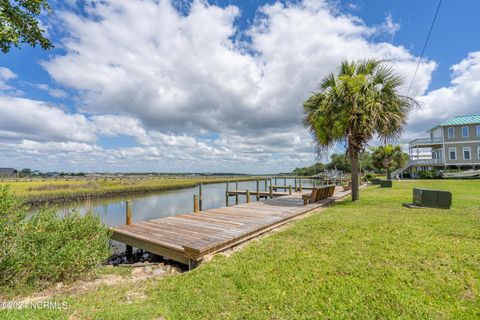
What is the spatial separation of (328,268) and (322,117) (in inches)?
312

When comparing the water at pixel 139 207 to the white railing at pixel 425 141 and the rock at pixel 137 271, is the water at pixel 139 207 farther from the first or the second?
the white railing at pixel 425 141

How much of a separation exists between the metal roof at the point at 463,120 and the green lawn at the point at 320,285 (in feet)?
105

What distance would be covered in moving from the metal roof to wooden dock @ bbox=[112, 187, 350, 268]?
104ft

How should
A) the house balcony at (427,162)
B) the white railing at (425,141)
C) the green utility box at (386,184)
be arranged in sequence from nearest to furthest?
1. the green utility box at (386,184)
2. the white railing at (425,141)
3. the house balcony at (427,162)

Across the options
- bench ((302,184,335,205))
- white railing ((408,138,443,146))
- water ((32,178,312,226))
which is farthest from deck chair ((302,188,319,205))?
white railing ((408,138,443,146))

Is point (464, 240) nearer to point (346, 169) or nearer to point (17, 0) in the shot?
point (17, 0)

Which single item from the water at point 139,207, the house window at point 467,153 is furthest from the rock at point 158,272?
the house window at point 467,153

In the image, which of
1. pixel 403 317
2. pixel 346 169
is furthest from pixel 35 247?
pixel 346 169

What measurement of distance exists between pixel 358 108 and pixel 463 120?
29.7m

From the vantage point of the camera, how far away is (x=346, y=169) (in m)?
59.8

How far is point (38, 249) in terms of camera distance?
12.6 ft

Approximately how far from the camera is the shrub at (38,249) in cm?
354

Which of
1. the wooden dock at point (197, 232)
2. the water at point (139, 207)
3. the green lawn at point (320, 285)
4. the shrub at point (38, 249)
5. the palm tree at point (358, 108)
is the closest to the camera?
the green lawn at point (320, 285)

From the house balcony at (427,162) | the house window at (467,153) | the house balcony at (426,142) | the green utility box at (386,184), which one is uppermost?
the house balcony at (426,142)
